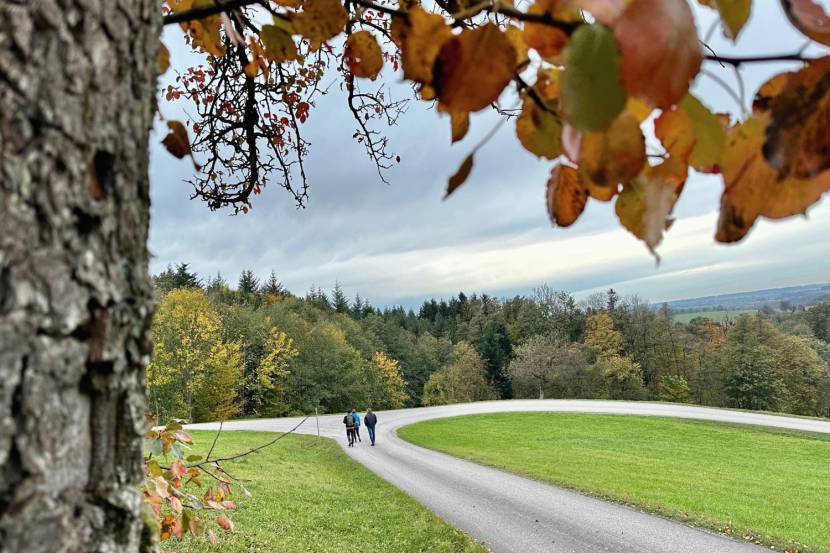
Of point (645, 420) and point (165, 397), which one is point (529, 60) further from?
point (165, 397)

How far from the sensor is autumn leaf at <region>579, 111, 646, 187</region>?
452 millimetres

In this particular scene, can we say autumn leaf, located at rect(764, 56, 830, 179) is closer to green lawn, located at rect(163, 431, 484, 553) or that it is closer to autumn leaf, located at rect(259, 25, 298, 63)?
autumn leaf, located at rect(259, 25, 298, 63)

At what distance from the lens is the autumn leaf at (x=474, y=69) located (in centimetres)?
47

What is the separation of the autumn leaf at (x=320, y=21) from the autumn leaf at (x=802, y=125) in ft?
1.97

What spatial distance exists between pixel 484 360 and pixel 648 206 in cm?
4839

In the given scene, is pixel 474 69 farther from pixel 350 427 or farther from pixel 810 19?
pixel 350 427

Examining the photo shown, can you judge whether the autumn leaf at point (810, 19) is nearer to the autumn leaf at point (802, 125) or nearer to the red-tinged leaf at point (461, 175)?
the autumn leaf at point (802, 125)

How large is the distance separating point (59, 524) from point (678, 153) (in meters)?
0.64

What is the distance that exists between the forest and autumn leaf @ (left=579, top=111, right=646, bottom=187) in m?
27.8

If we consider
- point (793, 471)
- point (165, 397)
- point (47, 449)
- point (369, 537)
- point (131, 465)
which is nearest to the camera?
point (47, 449)

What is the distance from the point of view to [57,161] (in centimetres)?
38

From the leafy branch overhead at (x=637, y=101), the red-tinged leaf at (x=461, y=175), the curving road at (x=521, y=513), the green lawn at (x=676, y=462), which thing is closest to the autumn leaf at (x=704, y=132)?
the leafy branch overhead at (x=637, y=101)

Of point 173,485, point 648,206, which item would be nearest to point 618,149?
point 648,206

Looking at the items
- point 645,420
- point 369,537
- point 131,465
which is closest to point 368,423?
point 369,537
